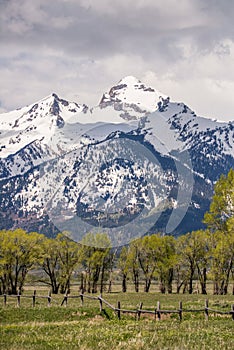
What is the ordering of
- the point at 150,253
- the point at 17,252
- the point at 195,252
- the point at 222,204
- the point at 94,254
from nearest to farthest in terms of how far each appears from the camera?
1. the point at 222,204
2. the point at 17,252
3. the point at 195,252
4. the point at 94,254
5. the point at 150,253

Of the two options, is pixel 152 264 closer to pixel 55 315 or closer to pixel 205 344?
pixel 55 315

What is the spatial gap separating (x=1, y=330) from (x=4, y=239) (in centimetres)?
5945

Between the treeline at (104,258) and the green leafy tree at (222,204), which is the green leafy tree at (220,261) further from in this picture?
the green leafy tree at (222,204)

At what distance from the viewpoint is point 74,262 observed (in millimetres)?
92938

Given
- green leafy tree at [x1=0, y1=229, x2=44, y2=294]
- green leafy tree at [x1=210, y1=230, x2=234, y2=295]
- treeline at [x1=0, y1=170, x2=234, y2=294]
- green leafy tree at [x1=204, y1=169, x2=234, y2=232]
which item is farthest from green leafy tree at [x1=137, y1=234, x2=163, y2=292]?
green leafy tree at [x1=204, y1=169, x2=234, y2=232]

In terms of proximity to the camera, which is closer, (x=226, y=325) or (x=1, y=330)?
(x=1, y=330)

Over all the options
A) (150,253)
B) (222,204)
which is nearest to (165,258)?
(150,253)

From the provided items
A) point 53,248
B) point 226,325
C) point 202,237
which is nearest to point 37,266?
point 53,248

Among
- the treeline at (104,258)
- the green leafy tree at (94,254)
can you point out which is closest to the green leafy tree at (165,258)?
the treeline at (104,258)

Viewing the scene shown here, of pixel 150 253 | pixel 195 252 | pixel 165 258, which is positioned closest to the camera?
pixel 195 252

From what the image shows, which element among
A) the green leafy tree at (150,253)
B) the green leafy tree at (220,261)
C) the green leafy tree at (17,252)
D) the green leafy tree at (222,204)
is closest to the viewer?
the green leafy tree at (222,204)

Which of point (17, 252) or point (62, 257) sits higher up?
point (17, 252)

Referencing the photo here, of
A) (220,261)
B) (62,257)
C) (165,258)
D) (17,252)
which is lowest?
(220,261)

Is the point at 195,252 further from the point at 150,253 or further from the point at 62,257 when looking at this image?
the point at 62,257
